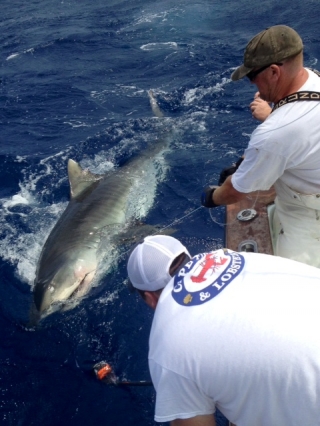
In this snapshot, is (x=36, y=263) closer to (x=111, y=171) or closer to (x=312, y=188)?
(x=111, y=171)

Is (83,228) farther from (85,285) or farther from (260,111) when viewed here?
(260,111)

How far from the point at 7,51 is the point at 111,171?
350 inches

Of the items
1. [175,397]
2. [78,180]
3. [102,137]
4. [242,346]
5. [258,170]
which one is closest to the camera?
[242,346]

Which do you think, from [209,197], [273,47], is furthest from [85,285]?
[273,47]

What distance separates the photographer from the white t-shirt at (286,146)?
295 cm

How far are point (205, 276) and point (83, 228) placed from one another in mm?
4038

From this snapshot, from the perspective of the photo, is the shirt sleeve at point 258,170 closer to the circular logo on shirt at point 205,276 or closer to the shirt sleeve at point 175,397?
the circular logo on shirt at point 205,276

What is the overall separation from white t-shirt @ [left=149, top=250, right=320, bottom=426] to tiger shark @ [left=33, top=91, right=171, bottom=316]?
3.31m

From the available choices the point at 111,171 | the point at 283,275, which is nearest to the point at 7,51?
the point at 111,171

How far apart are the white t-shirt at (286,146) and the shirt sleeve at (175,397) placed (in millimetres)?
1621

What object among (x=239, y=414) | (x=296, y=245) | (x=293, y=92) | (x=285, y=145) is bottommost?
(x=296, y=245)

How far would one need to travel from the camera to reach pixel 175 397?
1978mm

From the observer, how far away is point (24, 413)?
412cm

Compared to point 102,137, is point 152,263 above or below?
above
